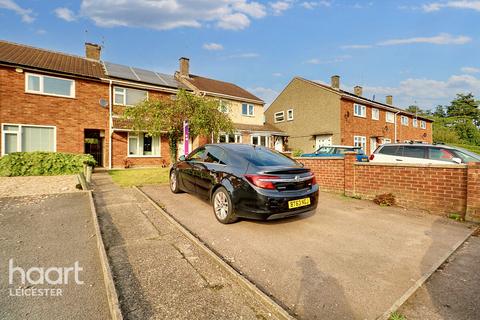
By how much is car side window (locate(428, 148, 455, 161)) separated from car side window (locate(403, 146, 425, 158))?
0.21 meters

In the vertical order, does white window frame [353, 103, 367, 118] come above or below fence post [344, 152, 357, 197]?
above

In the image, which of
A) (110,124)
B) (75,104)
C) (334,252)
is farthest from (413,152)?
(75,104)

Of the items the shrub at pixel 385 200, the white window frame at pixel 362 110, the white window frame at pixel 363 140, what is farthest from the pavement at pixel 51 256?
the white window frame at pixel 362 110

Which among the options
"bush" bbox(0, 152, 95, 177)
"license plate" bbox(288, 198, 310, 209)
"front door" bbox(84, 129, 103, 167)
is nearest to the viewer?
"license plate" bbox(288, 198, 310, 209)

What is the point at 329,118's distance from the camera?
22.4m

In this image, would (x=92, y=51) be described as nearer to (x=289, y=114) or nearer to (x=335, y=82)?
(x=289, y=114)

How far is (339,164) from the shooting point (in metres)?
8.08

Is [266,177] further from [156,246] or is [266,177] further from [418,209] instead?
[418,209]

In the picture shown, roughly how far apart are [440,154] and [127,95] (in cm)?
1698

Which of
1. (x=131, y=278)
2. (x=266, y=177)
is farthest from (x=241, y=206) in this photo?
(x=131, y=278)

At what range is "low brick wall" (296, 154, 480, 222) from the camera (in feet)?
17.4

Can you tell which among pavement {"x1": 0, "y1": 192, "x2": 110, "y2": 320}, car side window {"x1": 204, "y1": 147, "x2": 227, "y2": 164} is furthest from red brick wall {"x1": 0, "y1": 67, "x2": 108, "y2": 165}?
car side window {"x1": 204, "y1": 147, "x2": 227, "y2": 164}

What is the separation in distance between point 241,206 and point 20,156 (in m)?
11.8

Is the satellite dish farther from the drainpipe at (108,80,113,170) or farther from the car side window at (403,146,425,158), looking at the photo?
the car side window at (403,146,425,158)
